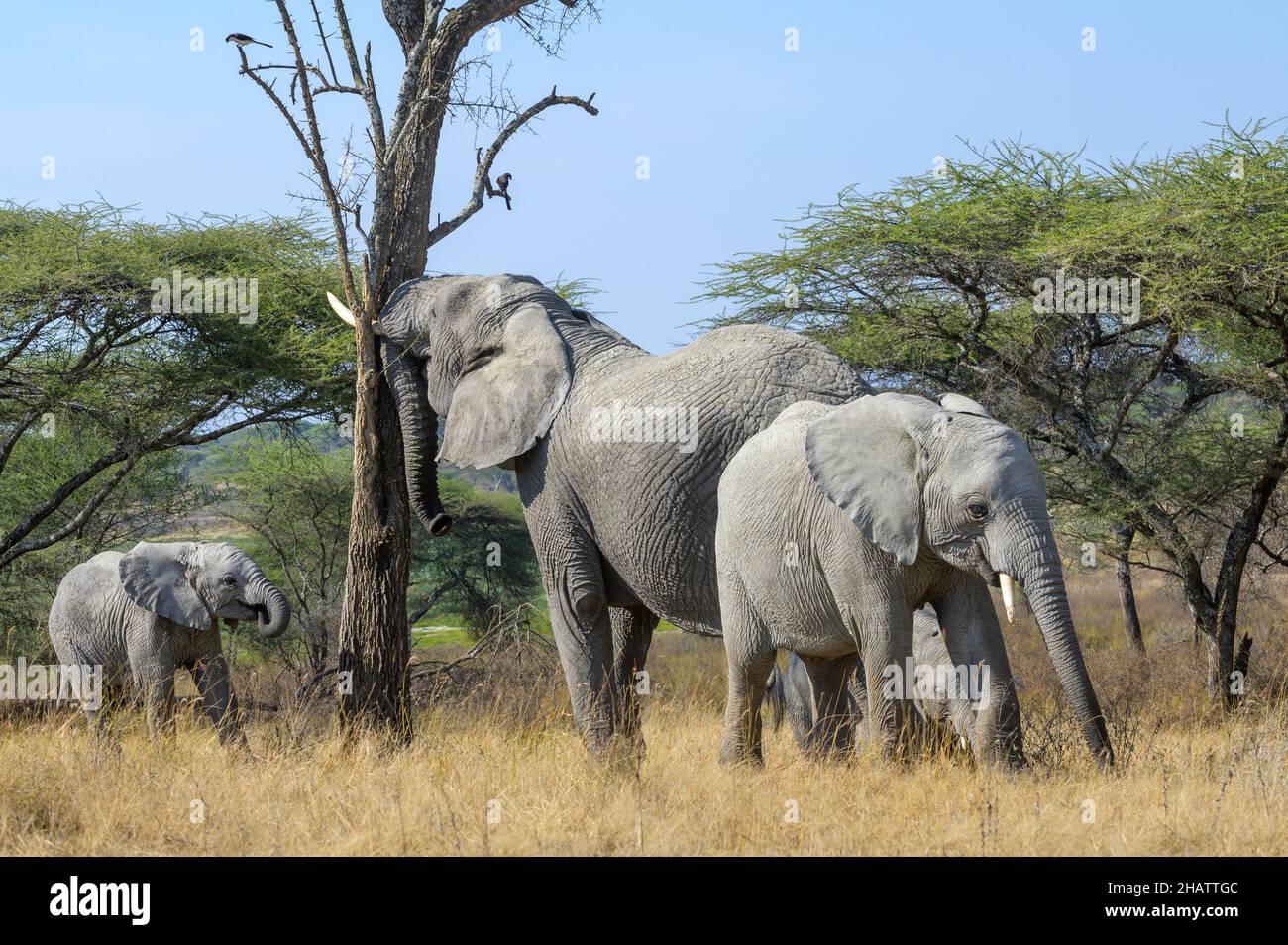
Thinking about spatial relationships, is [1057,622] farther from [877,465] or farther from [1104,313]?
[1104,313]

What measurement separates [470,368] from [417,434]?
0.59 metres

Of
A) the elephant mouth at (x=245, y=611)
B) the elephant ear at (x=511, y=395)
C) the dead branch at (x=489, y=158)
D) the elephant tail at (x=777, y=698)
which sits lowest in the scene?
the elephant tail at (x=777, y=698)

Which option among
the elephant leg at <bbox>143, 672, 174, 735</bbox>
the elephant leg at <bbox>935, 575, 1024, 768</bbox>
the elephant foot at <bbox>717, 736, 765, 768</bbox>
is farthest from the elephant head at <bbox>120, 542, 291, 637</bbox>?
the elephant leg at <bbox>935, 575, 1024, 768</bbox>

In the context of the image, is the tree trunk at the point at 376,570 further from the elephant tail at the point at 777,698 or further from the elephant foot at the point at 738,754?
the elephant tail at the point at 777,698

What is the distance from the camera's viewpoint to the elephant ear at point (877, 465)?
21.7 ft

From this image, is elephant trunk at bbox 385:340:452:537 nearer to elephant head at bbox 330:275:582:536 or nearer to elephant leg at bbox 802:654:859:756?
elephant head at bbox 330:275:582:536

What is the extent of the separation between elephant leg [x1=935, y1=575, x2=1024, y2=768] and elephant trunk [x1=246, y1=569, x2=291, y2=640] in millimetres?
5743

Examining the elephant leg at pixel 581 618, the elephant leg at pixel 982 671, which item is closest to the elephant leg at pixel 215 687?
the elephant leg at pixel 581 618

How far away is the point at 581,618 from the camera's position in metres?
8.73

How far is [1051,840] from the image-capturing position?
235 inches

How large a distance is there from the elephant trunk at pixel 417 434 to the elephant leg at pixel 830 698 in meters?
2.67

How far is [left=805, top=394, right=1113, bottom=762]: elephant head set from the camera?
20.9ft

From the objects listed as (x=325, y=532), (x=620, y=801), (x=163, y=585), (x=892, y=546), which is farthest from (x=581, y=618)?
(x=325, y=532)
